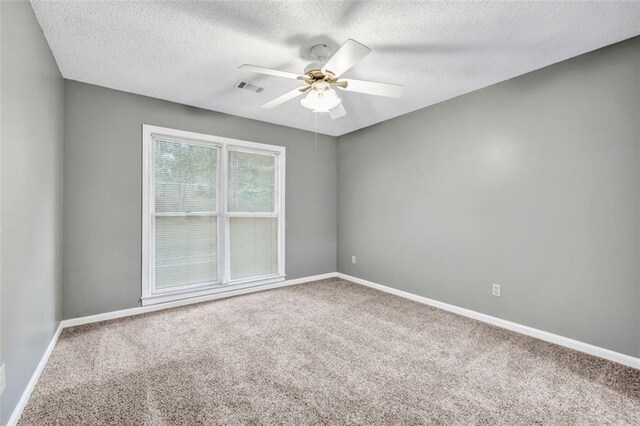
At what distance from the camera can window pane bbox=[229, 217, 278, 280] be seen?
4.02 m

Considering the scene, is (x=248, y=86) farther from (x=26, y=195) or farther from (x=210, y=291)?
(x=210, y=291)

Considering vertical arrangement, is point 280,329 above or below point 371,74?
below

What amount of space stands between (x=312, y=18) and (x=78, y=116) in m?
2.56

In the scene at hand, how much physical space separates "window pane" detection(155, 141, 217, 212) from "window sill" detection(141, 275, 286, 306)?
100 centimetres

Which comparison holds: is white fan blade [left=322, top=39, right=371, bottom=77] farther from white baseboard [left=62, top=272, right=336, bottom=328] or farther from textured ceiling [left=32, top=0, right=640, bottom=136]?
white baseboard [left=62, top=272, right=336, bottom=328]

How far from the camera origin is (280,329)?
2.87 meters

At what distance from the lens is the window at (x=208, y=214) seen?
338cm

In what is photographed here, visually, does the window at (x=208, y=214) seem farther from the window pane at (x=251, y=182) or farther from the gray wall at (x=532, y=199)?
the gray wall at (x=532, y=199)

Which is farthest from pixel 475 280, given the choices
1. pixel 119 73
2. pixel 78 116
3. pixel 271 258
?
pixel 78 116

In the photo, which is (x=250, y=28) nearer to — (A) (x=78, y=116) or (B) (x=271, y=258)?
(A) (x=78, y=116)

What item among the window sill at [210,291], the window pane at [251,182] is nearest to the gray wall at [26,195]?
the window sill at [210,291]

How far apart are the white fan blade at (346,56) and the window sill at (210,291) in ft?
9.74

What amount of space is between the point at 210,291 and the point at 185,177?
1.46 metres

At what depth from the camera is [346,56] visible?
1.81 meters
